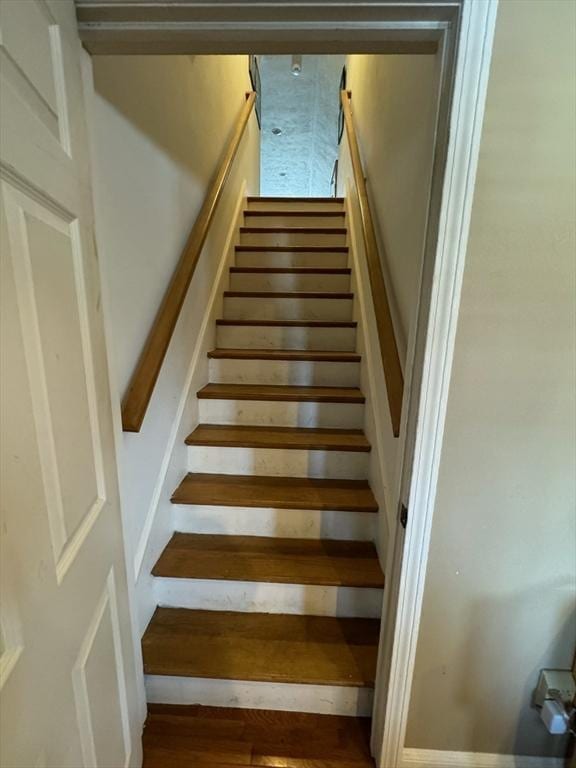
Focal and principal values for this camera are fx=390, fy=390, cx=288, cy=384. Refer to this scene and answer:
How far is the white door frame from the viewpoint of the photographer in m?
0.72

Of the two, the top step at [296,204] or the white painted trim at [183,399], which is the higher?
the top step at [296,204]

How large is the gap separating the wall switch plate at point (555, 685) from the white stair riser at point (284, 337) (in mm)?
1640

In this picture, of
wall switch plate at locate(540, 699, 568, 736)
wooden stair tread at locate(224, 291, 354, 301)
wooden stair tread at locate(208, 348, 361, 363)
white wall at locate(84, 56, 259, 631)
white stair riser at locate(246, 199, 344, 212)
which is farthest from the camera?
white stair riser at locate(246, 199, 344, 212)

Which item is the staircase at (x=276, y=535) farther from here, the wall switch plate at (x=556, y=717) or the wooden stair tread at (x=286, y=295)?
the wall switch plate at (x=556, y=717)

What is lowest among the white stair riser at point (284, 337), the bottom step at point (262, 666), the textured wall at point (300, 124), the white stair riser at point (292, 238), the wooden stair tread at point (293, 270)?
the bottom step at point (262, 666)

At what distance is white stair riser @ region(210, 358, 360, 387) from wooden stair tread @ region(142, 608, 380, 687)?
113 centimetres

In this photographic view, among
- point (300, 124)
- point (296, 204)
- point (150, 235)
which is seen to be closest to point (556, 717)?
point (150, 235)

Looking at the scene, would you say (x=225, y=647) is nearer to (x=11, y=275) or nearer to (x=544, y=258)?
(x=11, y=275)

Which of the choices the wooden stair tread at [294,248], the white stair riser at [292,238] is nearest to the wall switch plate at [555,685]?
the wooden stair tread at [294,248]

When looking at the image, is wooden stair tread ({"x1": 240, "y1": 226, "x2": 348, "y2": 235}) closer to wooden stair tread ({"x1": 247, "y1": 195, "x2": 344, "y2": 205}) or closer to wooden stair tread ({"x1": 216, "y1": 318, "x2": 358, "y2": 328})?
wooden stair tread ({"x1": 247, "y1": 195, "x2": 344, "y2": 205})

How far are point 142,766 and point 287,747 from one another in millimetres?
442

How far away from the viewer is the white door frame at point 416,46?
72 centimetres

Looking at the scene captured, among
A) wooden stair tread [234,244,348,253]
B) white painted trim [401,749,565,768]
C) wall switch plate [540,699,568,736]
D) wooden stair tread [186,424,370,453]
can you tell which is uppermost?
wooden stair tread [234,244,348,253]

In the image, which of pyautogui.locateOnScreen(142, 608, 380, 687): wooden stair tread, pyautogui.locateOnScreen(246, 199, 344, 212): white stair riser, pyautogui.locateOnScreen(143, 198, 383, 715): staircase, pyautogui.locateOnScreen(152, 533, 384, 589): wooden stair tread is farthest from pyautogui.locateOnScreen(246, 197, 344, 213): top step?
pyautogui.locateOnScreen(142, 608, 380, 687): wooden stair tread
